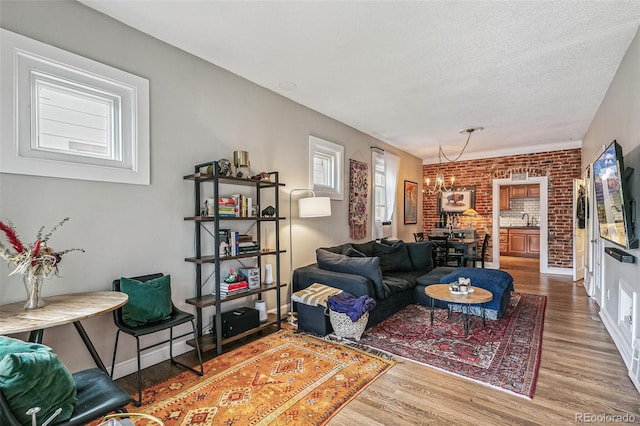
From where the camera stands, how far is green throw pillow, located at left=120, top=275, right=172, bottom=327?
7.87ft

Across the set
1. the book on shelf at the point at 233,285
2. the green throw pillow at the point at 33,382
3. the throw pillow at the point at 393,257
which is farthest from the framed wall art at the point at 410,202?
the green throw pillow at the point at 33,382

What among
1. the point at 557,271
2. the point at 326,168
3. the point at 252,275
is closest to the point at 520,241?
the point at 557,271

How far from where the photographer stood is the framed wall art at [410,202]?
7625 mm

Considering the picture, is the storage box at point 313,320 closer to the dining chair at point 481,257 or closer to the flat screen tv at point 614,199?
the flat screen tv at point 614,199

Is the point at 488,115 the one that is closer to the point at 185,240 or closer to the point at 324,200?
the point at 324,200

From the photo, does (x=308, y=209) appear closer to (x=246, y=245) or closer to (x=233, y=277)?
(x=246, y=245)

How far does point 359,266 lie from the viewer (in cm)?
383

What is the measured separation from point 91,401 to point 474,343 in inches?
124

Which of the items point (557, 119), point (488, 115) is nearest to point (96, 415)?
point (488, 115)

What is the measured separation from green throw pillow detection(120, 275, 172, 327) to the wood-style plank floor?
1.74ft

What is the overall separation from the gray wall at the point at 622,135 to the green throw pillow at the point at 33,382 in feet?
12.3

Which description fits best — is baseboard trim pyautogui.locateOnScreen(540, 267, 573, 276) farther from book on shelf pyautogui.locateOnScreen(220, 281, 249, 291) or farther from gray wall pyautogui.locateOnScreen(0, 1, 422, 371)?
book on shelf pyautogui.locateOnScreen(220, 281, 249, 291)

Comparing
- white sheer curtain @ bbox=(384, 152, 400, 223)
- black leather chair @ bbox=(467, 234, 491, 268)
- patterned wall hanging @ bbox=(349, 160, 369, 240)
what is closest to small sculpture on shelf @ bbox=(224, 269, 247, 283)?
patterned wall hanging @ bbox=(349, 160, 369, 240)

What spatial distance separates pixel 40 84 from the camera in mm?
2275
